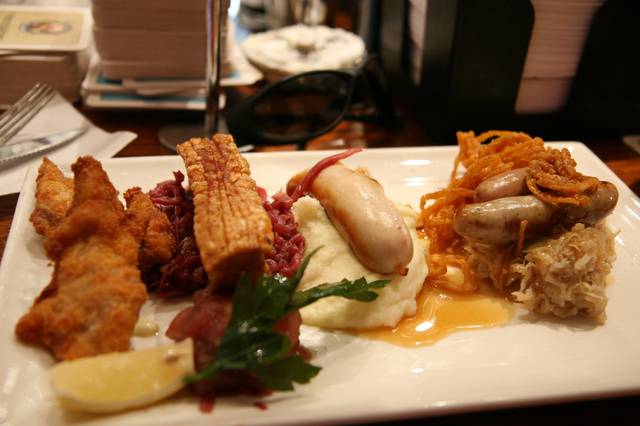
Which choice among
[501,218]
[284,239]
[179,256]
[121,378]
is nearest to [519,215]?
[501,218]

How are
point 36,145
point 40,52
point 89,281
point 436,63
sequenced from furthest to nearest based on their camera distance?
point 40,52
point 436,63
point 36,145
point 89,281

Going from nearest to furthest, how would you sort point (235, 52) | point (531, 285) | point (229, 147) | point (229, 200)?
point (229, 200)
point (531, 285)
point (229, 147)
point (235, 52)

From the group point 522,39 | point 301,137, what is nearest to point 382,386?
point 301,137

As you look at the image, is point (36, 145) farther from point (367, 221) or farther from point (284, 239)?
point (367, 221)

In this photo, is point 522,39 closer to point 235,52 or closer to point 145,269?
point 235,52

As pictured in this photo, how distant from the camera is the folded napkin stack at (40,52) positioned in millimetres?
3857

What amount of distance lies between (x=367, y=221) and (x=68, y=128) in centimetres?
231

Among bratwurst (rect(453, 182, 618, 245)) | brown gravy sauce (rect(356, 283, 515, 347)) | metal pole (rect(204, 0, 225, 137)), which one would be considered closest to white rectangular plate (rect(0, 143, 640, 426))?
brown gravy sauce (rect(356, 283, 515, 347))

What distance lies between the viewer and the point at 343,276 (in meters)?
2.44

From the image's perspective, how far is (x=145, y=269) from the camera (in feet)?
7.65

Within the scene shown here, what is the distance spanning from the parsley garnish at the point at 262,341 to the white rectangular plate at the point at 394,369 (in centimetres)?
8

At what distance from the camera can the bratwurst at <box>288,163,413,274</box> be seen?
233cm

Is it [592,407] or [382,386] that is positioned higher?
[382,386]

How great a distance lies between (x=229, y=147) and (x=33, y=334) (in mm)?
1189
